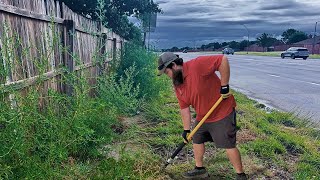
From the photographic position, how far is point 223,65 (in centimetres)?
367

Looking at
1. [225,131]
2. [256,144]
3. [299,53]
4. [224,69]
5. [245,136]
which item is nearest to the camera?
[224,69]

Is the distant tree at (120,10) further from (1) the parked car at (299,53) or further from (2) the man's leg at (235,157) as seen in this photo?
(1) the parked car at (299,53)

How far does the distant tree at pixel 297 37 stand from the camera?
9200cm

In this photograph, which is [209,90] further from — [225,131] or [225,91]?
[225,131]

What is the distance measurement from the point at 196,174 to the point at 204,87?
1027 mm

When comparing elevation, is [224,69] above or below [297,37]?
below

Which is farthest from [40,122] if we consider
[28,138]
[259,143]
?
[259,143]

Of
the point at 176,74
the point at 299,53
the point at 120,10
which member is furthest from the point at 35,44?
the point at 299,53

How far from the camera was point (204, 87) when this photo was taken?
381cm

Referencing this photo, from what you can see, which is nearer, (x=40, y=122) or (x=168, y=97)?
(x=40, y=122)

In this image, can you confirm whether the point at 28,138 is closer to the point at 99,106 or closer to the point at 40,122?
the point at 40,122

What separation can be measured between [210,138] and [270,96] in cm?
713

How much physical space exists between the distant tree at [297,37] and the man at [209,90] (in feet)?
312

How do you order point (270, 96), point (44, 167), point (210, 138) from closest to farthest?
point (44, 167) < point (210, 138) < point (270, 96)
